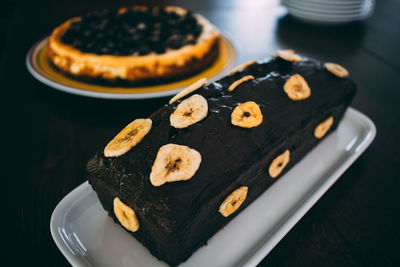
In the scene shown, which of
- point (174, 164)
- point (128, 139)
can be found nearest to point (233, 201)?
point (174, 164)

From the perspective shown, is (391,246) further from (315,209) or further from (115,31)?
(115,31)

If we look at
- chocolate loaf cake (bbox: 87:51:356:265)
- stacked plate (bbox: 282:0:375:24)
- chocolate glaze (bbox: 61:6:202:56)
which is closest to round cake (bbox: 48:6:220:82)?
chocolate glaze (bbox: 61:6:202:56)

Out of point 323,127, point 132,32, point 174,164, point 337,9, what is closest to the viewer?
point 174,164

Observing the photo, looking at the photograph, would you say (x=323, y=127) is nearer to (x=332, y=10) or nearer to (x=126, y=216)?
(x=126, y=216)

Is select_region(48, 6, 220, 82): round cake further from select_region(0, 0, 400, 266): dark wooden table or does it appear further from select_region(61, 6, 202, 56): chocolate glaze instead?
select_region(0, 0, 400, 266): dark wooden table

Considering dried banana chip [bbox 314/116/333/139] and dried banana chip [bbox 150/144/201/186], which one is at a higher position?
dried banana chip [bbox 150/144/201/186]

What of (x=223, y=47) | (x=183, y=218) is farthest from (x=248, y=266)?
(x=223, y=47)
